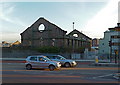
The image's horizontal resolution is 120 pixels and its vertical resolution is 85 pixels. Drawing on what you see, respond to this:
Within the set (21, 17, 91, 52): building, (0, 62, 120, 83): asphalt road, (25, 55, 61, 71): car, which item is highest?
(21, 17, 91, 52): building

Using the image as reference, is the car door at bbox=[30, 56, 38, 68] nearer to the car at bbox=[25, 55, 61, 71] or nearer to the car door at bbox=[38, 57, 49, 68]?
the car at bbox=[25, 55, 61, 71]

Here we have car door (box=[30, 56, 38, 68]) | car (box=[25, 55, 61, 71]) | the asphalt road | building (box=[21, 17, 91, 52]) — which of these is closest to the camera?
the asphalt road

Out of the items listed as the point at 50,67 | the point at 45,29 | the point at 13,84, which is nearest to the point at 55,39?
the point at 45,29

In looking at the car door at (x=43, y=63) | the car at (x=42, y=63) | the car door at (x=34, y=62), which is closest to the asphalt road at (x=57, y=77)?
the car at (x=42, y=63)

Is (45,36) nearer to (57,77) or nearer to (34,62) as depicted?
(34,62)

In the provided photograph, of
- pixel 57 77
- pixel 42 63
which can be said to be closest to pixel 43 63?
pixel 42 63

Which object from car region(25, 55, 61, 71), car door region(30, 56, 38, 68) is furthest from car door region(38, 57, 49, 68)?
car door region(30, 56, 38, 68)

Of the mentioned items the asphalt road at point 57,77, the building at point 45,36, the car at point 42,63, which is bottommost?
the asphalt road at point 57,77

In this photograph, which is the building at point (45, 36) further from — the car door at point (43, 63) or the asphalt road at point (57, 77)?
the asphalt road at point (57, 77)

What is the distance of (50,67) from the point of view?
59.2ft

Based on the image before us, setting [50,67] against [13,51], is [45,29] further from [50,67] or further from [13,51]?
[50,67]

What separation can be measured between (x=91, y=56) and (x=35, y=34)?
785 inches

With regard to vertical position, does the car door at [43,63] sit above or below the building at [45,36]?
below

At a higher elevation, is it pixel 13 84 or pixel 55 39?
pixel 55 39
